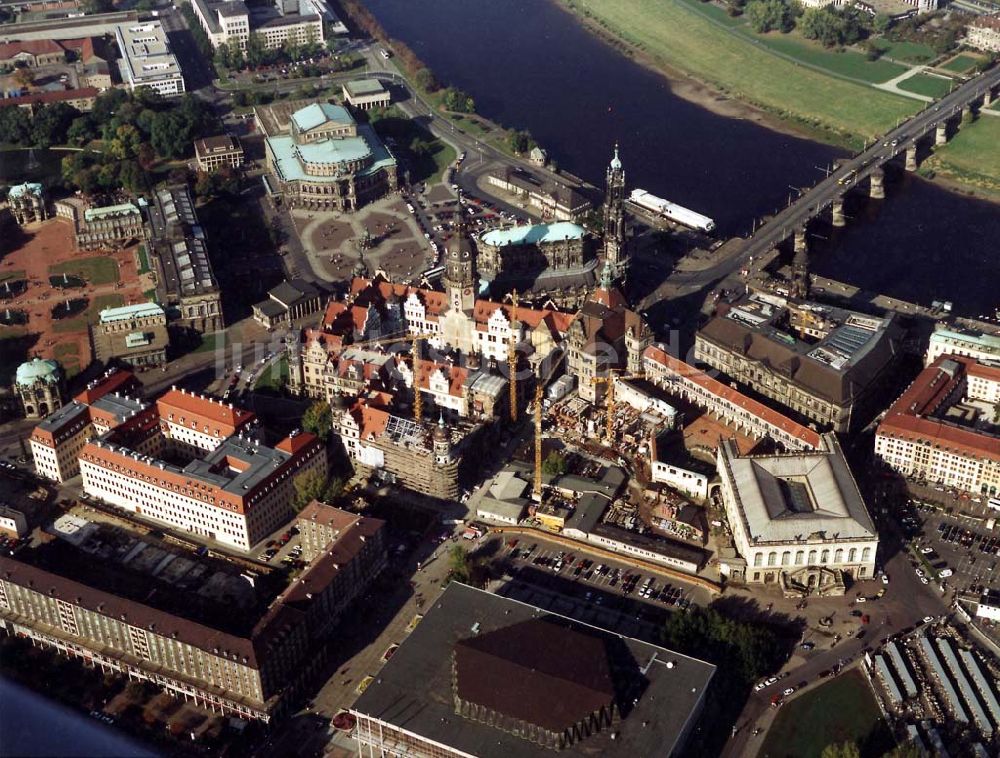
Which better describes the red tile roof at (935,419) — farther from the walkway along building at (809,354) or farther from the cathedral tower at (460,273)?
the cathedral tower at (460,273)

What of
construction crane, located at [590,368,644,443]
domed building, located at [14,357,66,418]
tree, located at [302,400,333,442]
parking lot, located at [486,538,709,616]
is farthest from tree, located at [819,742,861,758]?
domed building, located at [14,357,66,418]

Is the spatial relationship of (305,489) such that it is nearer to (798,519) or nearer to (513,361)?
(513,361)

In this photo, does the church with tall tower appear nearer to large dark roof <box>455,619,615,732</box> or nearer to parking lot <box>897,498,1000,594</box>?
parking lot <box>897,498,1000,594</box>

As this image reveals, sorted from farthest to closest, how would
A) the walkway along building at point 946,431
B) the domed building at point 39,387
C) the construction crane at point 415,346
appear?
the domed building at point 39,387, the construction crane at point 415,346, the walkway along building at point 946,431

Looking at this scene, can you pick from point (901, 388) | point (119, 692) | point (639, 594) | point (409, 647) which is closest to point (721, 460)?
point (639, 594)

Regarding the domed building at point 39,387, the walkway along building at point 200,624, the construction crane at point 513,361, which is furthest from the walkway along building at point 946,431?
the domed building at point 39,387

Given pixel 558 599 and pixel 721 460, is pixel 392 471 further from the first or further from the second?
pixel 721 460
